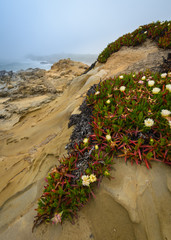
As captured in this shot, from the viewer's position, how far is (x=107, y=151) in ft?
5.51

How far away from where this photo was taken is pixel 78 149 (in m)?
1.80

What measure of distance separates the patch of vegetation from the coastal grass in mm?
4150

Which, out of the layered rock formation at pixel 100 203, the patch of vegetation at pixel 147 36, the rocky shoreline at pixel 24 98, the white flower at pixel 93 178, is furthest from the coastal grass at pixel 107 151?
the patch of vegetation at pixel 147 36

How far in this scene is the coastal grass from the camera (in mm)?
1351

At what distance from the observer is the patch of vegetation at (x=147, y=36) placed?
4.64m

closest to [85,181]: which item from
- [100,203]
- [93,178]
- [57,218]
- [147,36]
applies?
[93,178]

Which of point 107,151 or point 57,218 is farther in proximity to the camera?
point 107,151

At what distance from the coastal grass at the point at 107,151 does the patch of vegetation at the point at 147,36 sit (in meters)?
4.15

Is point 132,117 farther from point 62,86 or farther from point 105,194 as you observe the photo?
point 62,86

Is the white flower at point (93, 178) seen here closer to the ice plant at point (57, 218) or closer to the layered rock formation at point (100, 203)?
the layered rock formation at point (100, 203)

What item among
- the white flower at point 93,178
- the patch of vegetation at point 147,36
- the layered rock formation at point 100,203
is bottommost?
the layered rock formation at point 100,203

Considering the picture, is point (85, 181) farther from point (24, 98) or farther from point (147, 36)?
point (147, 36)

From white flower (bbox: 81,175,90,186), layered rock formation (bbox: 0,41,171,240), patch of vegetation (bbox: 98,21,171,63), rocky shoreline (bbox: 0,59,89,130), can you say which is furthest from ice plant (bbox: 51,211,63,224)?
patch of vegetation (bbox: 98,21,171,63)

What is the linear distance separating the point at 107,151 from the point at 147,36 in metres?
6.51
